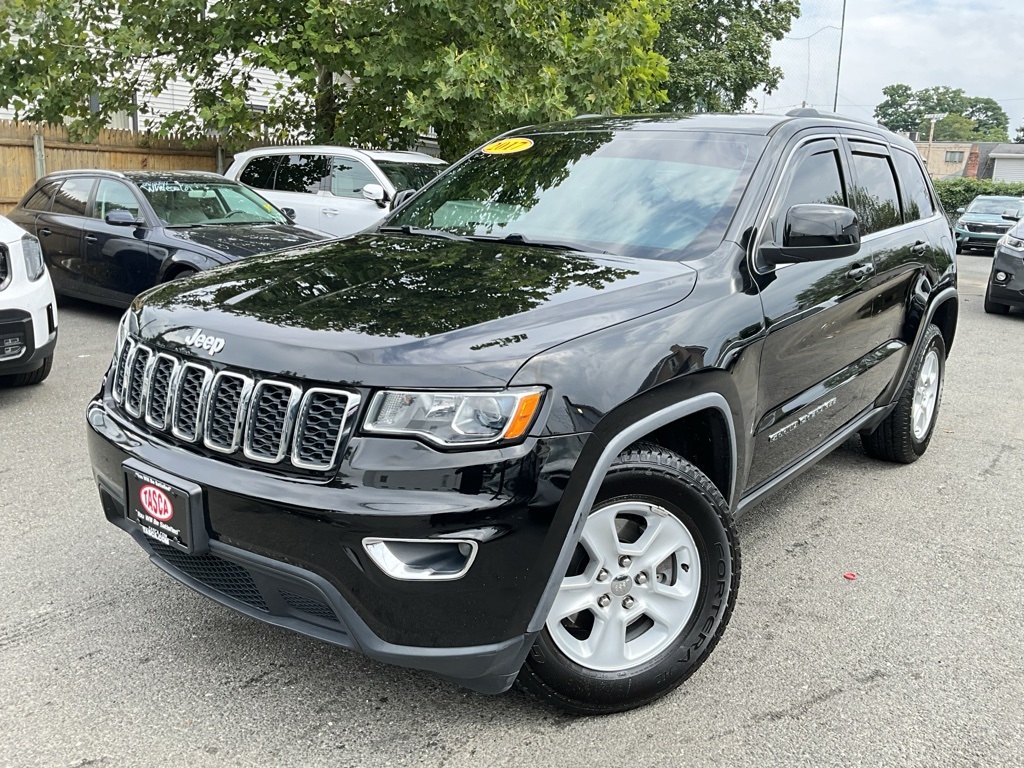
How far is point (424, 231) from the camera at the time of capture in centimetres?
394

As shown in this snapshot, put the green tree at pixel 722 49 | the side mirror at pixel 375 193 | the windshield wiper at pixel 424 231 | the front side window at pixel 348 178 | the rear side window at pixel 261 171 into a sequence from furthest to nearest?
the green tree at pixel 722 49 → the rear side window at pixel 261 171 → the front side window at pixel 348 178 → the side mirror at pixel 375 193 → the windshield wiper at pixel 424 231

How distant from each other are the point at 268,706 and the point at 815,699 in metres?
1.68

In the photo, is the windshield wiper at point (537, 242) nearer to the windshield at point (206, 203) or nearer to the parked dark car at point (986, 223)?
the windshield at point (206, 203)

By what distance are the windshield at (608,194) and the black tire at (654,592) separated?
0.91 m

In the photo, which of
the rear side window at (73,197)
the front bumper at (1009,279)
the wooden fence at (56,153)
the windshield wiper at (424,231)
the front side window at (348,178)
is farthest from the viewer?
the wooden fence at (56,153)

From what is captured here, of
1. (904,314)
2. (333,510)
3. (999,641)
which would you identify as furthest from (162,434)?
(904,314)

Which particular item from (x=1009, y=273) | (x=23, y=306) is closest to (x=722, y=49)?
(x=1009, y=273)

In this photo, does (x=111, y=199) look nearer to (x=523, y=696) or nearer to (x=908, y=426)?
(x=908, y=426)

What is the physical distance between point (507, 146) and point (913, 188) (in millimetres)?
2312

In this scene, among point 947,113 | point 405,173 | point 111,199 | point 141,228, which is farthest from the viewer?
point 947,113

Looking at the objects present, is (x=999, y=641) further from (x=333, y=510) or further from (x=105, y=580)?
(x=105, y=580)

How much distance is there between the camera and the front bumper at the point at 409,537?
2.33 metres

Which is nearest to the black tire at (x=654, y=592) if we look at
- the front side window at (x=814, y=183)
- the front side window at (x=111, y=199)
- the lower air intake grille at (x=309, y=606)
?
the lower air intake grille at (x=309, y=606)

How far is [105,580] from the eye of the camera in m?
3.62
